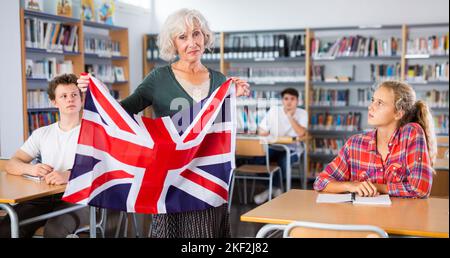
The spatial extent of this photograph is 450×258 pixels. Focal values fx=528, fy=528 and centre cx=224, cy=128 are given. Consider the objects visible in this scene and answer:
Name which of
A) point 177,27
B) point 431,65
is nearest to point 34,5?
point 177,27

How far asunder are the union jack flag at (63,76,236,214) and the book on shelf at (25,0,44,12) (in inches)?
153

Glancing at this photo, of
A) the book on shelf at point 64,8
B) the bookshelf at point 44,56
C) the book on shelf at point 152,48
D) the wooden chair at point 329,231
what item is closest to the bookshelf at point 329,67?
the book on shelf at point 152,48

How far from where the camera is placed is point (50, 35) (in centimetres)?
632

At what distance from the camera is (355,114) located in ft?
25.8

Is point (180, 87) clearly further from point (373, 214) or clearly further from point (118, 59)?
point (118, 59)

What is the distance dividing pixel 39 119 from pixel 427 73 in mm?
5178

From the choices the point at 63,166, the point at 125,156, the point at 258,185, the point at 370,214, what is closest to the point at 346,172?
the point at 370,214

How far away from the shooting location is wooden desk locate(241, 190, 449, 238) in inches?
77.2

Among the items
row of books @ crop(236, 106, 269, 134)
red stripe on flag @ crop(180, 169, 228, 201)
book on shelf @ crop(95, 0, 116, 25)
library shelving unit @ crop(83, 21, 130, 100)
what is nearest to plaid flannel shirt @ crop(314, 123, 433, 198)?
red stripe on flag @ crop(180, 169, 228, 201)

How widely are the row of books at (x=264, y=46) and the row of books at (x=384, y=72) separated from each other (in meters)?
1.04

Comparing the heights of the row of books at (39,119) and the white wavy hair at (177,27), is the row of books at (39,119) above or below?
below

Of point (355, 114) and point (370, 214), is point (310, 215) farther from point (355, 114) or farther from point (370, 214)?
point (355, 114)

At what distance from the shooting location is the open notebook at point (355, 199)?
2.36 meters

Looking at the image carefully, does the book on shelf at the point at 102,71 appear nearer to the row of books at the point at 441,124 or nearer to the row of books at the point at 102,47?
the row of books at the point at 102,47
